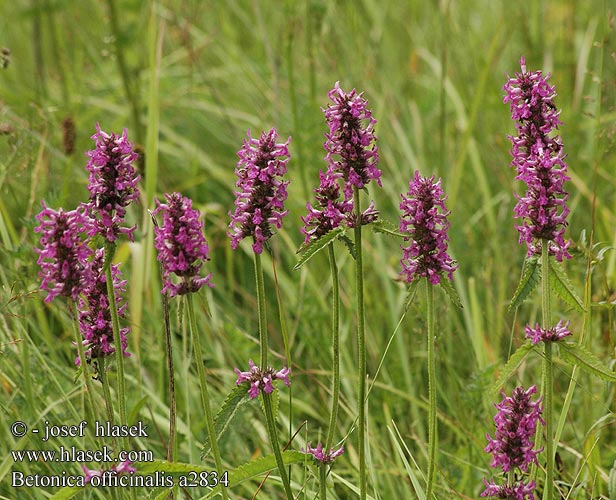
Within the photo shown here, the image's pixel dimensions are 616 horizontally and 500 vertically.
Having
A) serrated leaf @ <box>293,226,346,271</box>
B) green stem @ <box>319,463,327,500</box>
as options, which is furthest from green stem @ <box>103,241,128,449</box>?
green stem @ <box>319,463,327,500</box>

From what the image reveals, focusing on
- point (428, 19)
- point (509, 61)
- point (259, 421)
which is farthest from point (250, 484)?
point (428, 19)

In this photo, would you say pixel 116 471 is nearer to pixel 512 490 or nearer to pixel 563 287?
pixel 512 490

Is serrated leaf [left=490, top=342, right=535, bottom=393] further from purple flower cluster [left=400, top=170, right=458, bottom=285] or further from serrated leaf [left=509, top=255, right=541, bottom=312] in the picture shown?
purple flower cluster [left=400, top=170, right=458, bottom=285]

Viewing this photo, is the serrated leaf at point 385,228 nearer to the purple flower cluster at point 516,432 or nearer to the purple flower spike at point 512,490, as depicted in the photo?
the purple flower cluster at point 516,432

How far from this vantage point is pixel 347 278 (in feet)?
15.6

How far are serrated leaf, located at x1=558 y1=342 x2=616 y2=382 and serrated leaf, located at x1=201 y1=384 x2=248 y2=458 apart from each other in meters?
0.84

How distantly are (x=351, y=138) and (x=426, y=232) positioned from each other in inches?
12.1

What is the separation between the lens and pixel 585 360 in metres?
2.34

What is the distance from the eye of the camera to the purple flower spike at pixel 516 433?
7.98 ft

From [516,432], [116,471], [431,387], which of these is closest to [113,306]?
[116,471]

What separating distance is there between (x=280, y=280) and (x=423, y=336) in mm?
1118

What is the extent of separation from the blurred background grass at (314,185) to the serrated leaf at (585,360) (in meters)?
0.53

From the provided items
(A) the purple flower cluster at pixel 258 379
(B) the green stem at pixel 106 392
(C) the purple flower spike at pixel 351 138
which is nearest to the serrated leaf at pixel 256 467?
(A) the purple flower cluster at pixel 258 379

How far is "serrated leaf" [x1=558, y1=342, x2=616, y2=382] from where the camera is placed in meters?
2.30
